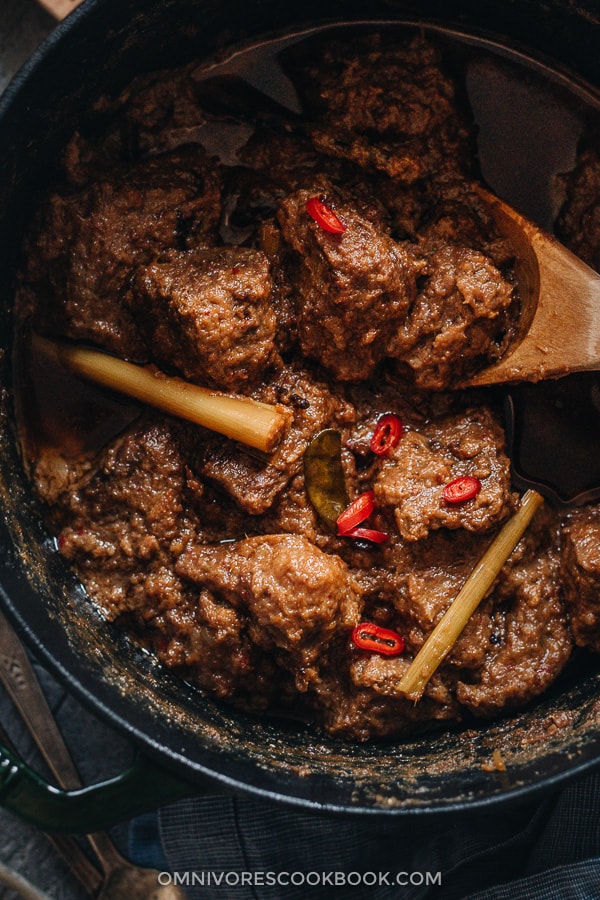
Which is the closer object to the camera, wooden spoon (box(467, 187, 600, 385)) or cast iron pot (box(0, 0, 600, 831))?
cast iron pot (box(0, 0, 600, 831))

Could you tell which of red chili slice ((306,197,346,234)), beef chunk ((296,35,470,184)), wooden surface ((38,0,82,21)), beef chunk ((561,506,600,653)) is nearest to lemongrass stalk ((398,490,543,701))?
beef chunk ((561,506,600,653))

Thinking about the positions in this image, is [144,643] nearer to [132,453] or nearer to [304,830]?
[132,453]

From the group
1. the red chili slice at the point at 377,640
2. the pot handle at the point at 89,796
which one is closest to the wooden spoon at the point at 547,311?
the red chili slice at the point at 377,640

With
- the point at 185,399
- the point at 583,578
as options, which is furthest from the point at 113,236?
the point at 583,578

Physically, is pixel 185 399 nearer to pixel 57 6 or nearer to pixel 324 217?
pixel 324 217

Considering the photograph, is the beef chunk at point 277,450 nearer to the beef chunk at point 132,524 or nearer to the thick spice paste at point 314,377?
the thick spice paste at point 314,377

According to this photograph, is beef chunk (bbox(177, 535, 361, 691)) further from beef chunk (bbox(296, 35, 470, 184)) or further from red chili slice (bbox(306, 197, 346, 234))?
beef chunk (bbox(296, 35, 470, 184))

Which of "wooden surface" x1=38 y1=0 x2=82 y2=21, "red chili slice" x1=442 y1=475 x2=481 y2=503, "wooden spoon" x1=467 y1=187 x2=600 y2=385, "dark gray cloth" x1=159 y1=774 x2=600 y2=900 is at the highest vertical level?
"wooden surface" x1=38 y1=0 x2=82 y2=21
